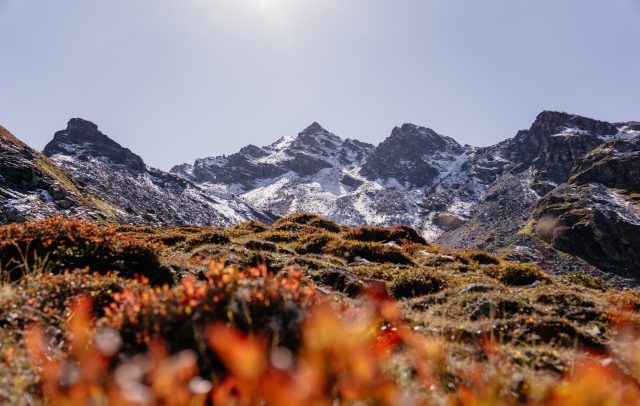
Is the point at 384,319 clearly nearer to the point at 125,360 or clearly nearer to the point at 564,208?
the point at 125,360

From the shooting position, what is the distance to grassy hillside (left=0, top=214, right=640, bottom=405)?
3467 millimetres

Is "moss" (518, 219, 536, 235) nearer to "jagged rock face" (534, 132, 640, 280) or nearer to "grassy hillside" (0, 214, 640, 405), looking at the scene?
"jagged rock face" (534, 132, 640, 280)

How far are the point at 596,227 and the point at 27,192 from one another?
152557 millimetres

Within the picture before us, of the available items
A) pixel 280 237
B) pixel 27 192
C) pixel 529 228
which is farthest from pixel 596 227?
pixel 27 192

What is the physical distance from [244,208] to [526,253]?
417 feet

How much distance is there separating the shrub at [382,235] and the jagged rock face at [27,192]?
46549 millimetres

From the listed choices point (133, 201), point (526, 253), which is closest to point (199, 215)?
point (133, 201)

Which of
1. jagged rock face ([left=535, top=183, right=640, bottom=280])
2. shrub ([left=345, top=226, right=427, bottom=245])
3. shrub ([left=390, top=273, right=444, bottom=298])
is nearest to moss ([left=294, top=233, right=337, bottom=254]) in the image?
shrub ([left=345, top=226, right=427, bottom=245])

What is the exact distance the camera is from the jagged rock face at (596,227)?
122 m

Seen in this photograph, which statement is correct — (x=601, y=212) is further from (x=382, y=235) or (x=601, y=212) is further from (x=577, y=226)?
(x=382, y=235)

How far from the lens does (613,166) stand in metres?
166

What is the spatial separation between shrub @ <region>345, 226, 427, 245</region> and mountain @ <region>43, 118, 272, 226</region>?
78036 millimetres

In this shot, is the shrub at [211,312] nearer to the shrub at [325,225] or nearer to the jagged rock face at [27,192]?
the shrub at [325,225]

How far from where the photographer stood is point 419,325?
8.08 m
